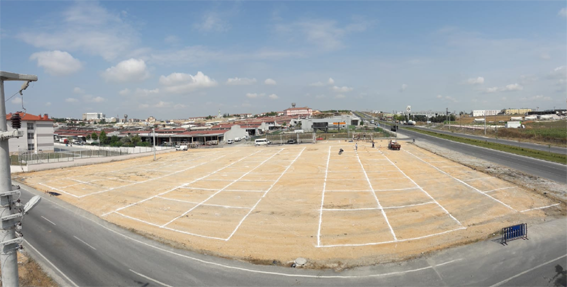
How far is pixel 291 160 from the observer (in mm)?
42969

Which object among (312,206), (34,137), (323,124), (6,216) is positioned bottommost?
(312,206)

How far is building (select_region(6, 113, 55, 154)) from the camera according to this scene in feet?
190

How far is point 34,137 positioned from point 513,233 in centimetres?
8119

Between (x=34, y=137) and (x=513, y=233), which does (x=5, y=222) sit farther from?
(x=34, y=137)

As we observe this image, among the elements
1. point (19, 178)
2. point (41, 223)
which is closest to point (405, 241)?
point (41, 223)

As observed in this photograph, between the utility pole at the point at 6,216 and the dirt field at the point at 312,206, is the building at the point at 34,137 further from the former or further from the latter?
the utility pole at the point at 6,216

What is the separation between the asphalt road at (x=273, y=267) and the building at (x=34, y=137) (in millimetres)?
57486

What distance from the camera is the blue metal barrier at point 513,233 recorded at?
15.4 meters

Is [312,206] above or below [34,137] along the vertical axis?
below

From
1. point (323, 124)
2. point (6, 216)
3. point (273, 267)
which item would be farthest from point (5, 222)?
point (323, 124)

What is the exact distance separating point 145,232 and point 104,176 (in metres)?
23.5

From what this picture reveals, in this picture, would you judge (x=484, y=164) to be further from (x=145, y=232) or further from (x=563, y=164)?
(x=145, y=232)

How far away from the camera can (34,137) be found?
60094 mm

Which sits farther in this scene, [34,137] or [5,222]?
[34,137]
